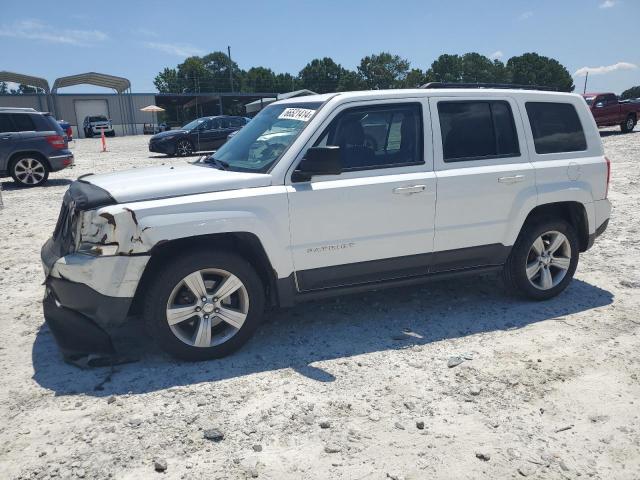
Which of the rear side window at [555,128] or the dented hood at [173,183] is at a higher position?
the rear side window at [555,128]

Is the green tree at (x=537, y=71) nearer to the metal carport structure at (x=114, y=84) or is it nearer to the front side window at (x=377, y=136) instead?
the metal carport structure at (x=114, y=84)

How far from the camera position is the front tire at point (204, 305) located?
3564 millimetres

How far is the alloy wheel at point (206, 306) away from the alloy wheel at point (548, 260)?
9.10ft

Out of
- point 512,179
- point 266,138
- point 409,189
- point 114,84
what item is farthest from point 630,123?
point 114,84

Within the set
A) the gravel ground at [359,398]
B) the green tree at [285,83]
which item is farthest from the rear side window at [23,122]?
the green tree at [285,83]

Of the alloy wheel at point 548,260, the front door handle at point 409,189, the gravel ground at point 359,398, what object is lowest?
the gravel ground at point 359,398

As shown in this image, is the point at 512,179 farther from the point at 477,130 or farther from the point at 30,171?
the point at 30,171

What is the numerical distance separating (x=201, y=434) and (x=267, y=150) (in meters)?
2.21

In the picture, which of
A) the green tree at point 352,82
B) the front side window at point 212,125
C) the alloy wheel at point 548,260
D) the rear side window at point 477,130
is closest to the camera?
the rear side window at point 477,130

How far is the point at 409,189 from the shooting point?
409 cm

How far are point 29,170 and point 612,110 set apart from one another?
22690mm

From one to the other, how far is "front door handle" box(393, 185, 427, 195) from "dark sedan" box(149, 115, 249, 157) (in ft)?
54.3

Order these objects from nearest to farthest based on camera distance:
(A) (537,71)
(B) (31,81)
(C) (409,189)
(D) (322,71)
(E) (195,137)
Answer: (C) (409,189), (E) (195,137), (B) (31,81), (A) (537,71), (D) (322,71)

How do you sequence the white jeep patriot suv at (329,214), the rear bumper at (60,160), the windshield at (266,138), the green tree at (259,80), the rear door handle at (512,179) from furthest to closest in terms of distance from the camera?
the green tree at (259,80)
the rear bumper at (60,160)
the rear door handle at (512,179)
the windshield at (266,138)
the white jeep patriot suv at (329,214)
